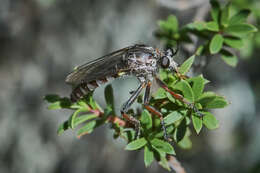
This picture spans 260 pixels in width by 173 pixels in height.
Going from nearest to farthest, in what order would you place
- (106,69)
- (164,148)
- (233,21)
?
(164,148), (233,21), (106,69)

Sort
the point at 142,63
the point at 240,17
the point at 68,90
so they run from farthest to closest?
the point at 68,90 → the point at 142,63 → the point at 240,17

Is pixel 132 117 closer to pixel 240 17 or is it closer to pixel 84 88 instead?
pixel 84 88

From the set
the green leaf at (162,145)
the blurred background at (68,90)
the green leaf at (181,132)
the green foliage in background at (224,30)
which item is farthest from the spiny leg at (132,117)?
the blurred background at (68,90)

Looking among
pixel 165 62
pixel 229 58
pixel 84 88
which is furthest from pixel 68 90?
pixel 229 58

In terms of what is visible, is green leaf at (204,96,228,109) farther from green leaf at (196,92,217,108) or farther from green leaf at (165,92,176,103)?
green leaf at (165,92,176,103)

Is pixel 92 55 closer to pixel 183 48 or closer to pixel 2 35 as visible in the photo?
pixel 2 35

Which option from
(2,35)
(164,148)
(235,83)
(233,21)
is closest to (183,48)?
(233,21)

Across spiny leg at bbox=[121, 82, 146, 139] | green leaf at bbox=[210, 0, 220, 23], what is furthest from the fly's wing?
green leaf at bbox=[210, 0, 220, 23]
